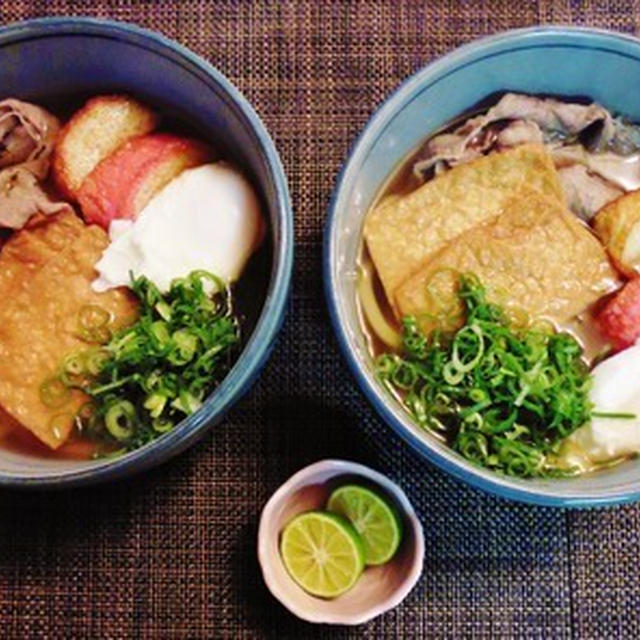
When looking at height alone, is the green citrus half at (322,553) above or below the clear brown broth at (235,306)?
below

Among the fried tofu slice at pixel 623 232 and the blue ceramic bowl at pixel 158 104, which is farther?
the fried tofu slice at pixel 623 232

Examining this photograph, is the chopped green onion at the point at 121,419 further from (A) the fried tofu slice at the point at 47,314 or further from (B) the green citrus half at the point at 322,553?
(B) the green citrus half at the point at 322,553

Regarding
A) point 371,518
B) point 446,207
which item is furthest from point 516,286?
point 371,518

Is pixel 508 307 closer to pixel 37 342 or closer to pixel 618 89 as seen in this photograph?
pixel 618 89

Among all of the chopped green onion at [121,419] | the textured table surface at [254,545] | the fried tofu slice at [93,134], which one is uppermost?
the fried tofu slice at [93,134]

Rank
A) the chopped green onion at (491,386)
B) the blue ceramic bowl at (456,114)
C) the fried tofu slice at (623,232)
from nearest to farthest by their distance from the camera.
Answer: the blue ceramic bowl at (456,114) < the chopped green onion at (491,386) < the fried tofu slice at (623,232)

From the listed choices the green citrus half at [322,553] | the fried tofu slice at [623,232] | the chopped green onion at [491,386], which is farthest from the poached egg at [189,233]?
the fried tofu slice at [623,232]

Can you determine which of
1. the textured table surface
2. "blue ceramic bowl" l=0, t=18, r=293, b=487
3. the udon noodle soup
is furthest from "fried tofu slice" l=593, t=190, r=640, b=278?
"blue ceramic bowl" l=0, t=18, r=293, b=487
